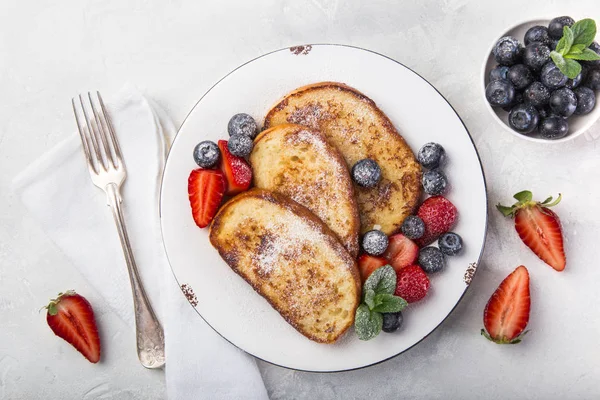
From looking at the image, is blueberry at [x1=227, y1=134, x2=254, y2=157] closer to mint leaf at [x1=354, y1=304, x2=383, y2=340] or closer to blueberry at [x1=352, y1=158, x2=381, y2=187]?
blueberry at [x1=352, y1=158, x2=381, y2=187]

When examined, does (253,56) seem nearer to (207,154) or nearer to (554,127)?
(207,154)

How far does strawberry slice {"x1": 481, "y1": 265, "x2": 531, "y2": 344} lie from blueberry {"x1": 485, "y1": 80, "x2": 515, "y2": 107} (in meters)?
0.55

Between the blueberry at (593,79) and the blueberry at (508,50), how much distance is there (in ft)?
0.74

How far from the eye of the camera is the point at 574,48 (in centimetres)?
177

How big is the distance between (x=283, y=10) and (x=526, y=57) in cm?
86

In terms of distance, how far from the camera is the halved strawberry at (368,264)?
1.82 m

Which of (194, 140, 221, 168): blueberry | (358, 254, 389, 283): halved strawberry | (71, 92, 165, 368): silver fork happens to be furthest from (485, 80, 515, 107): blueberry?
(71, 92, 165, 368): silver fork

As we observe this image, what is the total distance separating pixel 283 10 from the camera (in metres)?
2.14

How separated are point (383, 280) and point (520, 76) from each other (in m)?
0.78

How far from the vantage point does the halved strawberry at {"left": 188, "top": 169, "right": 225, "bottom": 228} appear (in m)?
1.85

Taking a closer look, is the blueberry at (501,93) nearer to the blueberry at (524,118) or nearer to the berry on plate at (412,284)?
the blueberry at (524,118)

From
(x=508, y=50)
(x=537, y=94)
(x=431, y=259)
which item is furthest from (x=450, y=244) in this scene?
(x=508, y=50)

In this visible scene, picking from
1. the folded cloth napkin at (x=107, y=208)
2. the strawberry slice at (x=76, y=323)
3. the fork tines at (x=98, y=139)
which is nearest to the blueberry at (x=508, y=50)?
the folded cloth napkin at (x=107, y=208)

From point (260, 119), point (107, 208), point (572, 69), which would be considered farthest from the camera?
point (107, 208)
